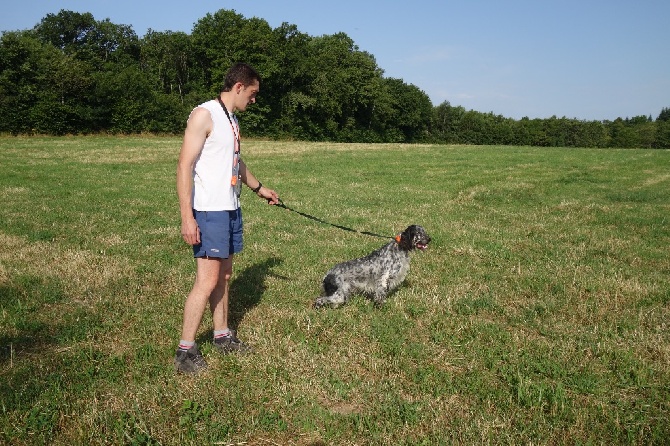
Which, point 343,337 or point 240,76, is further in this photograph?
point 343,337

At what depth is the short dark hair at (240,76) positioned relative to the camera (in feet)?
15.2

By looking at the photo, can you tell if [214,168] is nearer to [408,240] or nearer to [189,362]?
[189,362]

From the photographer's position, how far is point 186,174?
13.9 feet

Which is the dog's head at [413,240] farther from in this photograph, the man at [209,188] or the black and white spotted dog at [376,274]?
the man at [209,188]

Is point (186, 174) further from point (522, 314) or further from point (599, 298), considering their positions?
point (599, 298)

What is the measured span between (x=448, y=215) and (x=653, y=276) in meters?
5.89

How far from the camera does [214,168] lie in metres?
4.48

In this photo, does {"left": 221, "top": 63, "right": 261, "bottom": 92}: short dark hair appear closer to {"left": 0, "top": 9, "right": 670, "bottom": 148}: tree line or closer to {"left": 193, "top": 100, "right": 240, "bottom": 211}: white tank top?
{"left": 193, "top": 100, "right": 240, "bottom": 211}: white tank top

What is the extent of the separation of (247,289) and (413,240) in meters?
2.54

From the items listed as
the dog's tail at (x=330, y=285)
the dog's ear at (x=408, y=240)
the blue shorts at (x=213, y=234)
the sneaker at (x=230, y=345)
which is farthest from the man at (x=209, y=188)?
the dog's ear at (x=408, y=240)

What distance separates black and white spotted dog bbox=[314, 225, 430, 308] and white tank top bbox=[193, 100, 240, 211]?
2.33 m

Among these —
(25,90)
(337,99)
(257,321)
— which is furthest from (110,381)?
(337,99)

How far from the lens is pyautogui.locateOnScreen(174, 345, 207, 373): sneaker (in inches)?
178

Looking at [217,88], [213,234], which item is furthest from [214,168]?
[217,88]
